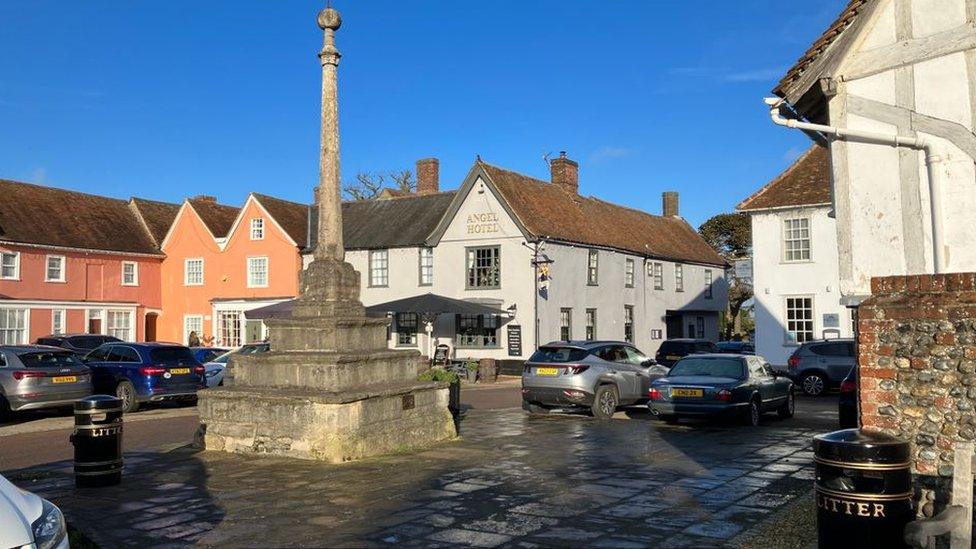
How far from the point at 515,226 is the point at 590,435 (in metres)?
18.4

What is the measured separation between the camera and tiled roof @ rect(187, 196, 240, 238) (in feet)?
142

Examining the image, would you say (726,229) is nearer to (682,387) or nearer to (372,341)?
(682,387)

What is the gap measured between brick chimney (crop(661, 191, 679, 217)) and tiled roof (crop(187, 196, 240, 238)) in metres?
25.7

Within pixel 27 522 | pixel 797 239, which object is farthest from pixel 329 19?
pixel 797 239

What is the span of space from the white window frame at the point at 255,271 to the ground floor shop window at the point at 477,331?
1222 cm

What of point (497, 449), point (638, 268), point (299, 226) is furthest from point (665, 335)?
point (497, 449)

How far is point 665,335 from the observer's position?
41.1m

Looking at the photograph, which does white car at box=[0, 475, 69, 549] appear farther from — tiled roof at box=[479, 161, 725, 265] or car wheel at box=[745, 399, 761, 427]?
tiled roof at box=[479, 161, 725, 265]

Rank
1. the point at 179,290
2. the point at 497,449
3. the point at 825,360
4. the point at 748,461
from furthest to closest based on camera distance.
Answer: the point at 179,290, the point at 825,360, the point at 497,449, the point at 748,461

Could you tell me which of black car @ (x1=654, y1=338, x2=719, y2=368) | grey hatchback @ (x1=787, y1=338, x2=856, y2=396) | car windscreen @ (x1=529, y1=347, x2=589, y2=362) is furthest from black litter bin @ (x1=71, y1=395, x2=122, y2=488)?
black car @ (x1=654, y1=338, x2=719, y2=368)

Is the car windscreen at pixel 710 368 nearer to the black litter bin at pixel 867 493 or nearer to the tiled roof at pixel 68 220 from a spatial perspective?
the black litter bin at pixel 867 493

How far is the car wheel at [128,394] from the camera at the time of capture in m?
19.4

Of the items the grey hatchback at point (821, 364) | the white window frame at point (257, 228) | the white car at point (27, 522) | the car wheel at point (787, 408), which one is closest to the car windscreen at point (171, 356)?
the car wheel at point (787, 408)

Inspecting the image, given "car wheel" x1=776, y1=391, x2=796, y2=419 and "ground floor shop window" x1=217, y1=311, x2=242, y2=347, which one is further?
"ground floor shop window" x1=217, y1=311, x2=242, y2=347
